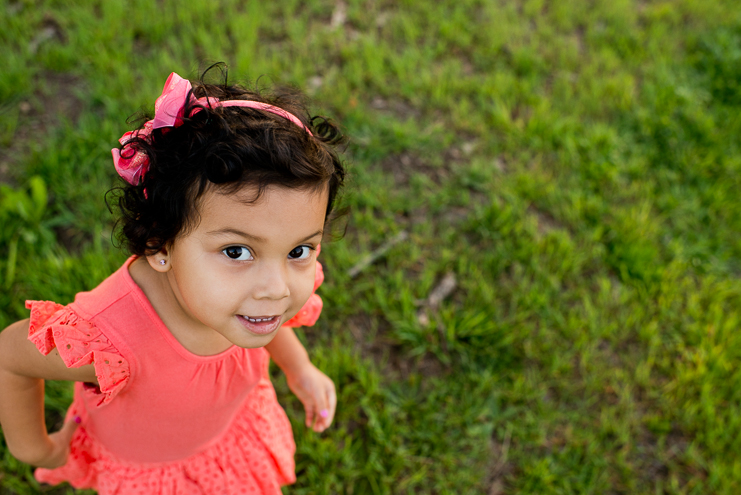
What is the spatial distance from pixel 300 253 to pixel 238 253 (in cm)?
14

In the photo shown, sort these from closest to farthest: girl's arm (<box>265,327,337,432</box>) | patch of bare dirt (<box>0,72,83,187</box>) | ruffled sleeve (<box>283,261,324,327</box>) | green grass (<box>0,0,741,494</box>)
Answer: ruffled sleeve (<box>283,261,324,327</box>)
girl's arm (<box>265,327,337,432</box>)
green grass (<box>0,0,741,494</box>)
patch of bare dirt (<box>0,72,83,187</box>)

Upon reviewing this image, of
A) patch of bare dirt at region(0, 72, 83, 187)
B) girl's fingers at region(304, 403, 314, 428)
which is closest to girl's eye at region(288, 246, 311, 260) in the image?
girl's fingers at region(304, 403, 314, 428)

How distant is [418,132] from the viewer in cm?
297

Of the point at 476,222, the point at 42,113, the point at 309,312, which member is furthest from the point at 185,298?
the point at 42,113

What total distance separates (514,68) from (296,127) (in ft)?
9.02

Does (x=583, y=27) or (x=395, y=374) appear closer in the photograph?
(x=395, y=374)

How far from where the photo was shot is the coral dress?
1101 millimetres

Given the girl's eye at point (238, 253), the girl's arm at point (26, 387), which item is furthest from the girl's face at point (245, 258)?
the girl's arm at point (26, 387)

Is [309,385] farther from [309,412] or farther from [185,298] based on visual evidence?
[185,298]

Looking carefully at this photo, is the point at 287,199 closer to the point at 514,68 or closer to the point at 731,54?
the point at 514,68

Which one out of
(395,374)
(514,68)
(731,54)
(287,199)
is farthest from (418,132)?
(731,54)

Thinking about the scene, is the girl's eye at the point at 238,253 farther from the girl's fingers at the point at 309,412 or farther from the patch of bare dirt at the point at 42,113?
the patch of bare dirt at the point at 42,113

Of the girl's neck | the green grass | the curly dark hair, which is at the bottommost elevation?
the green grass

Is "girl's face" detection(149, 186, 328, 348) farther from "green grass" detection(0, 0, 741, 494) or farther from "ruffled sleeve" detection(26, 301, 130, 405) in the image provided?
"green grass" detection(0, 0, 741, 494)
